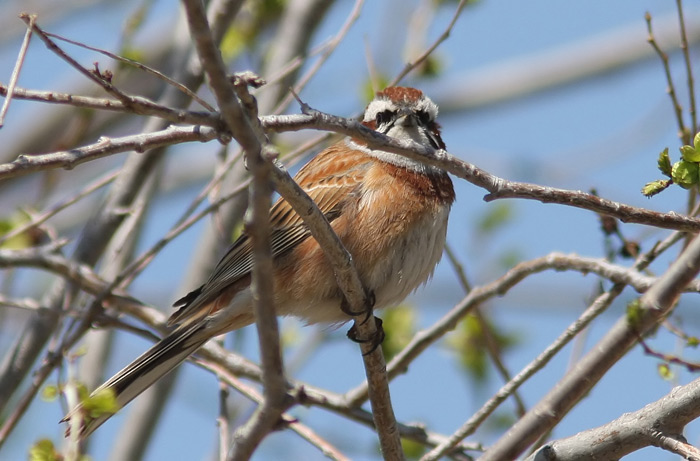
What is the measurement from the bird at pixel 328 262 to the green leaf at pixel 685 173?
5.79 ft

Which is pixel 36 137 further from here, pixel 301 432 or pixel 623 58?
pixel 623 58

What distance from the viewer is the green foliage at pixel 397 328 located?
588 centimetres

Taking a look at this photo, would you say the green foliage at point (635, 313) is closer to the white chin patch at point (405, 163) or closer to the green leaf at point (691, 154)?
the green leaf at point (691, 154)

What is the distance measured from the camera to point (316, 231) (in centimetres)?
340

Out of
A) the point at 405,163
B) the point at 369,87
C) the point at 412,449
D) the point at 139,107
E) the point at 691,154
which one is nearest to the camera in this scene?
the point at 139,107

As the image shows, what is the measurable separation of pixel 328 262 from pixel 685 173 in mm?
2182

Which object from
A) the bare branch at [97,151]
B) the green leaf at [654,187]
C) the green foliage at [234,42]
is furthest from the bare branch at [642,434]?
the green foliage at [234,42]

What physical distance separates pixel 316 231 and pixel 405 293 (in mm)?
1834

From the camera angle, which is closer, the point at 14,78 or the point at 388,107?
the point at 14,78

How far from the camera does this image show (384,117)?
561 cm

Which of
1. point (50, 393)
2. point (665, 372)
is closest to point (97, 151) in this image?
point (50, 393)

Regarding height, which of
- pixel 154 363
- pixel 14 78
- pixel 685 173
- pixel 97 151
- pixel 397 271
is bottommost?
pixel 685 173

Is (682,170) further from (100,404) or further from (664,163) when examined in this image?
(100,404)

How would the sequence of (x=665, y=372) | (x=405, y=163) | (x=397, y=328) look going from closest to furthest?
(x=665, y=372) < (x=405, y=163) < (x=397, y=328)
